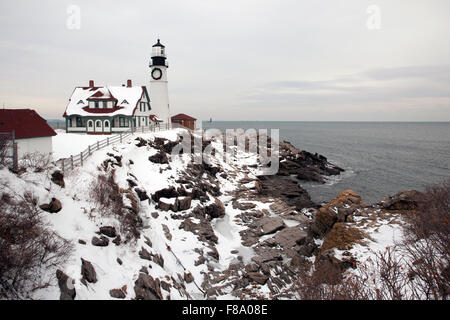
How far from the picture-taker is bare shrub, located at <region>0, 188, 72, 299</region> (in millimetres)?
8188

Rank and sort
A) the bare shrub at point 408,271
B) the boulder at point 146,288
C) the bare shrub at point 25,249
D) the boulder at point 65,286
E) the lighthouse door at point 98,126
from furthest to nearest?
the lighthouse door at point 98,126, the boulder at point 146,288, the boulder at point 65,286, the bare shrub at point 408,271, the bare shrub at point 25,249

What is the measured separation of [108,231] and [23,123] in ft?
44.7

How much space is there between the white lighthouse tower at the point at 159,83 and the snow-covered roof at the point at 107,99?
3.41 meters

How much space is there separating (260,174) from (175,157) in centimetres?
1577

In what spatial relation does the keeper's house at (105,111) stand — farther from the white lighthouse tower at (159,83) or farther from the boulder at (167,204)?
the boulder at (167,204)

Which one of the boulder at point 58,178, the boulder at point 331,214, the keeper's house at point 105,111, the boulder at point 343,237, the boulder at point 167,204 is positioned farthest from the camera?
the keeper's house at point 105,111

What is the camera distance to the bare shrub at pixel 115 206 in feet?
50.8

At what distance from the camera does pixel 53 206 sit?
1304cm

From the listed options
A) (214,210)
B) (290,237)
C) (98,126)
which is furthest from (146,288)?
(98,126)

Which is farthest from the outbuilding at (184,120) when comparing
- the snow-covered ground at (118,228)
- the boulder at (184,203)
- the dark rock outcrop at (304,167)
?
the boulder at (184,203)

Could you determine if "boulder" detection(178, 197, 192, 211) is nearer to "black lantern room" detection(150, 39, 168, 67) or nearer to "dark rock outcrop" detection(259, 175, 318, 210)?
"dark rock outcrop" detection(259, 175, 318, 210)

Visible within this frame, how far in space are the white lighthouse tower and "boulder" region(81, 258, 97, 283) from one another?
37.8m

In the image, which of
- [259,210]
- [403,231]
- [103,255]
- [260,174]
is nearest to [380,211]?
[403,231]

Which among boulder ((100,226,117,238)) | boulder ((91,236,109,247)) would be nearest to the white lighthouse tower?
boulder ((100,226,117,238))
